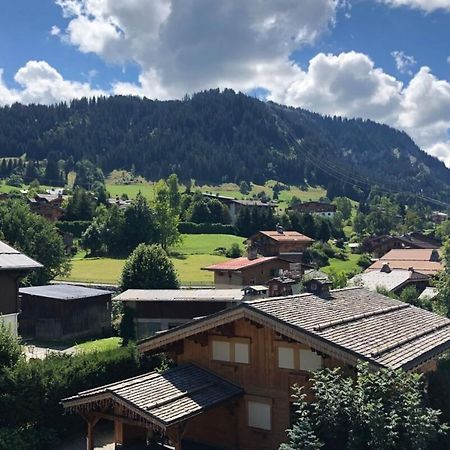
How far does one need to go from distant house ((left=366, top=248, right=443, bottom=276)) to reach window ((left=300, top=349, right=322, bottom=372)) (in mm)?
63036

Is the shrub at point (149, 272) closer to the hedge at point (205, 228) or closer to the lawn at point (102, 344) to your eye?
the lawn at point (102, 344)

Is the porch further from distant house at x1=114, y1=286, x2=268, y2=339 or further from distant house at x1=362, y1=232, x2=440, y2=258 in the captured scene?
distant house at x1=362, y1=232, x2=440, y2=258

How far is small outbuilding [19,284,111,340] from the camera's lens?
143 feet

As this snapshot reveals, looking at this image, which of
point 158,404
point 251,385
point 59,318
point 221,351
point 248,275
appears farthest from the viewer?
point 248,275

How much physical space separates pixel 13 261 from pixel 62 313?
1725 cm

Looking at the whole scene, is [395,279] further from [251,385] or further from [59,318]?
[251,385]

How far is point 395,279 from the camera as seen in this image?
6831 centimetres

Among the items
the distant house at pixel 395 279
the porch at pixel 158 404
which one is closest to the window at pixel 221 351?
the porch at pixel 158 404

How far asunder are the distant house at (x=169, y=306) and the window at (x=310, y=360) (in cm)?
2373

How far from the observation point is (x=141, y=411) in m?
15.1

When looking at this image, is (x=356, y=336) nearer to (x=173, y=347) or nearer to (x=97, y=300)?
(x=173, y=347)

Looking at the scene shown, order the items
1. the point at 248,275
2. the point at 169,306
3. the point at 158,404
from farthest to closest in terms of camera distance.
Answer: the point at 248,275, the point at 169,306, the point at 158,404

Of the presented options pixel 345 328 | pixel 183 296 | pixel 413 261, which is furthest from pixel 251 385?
pixel 413 261

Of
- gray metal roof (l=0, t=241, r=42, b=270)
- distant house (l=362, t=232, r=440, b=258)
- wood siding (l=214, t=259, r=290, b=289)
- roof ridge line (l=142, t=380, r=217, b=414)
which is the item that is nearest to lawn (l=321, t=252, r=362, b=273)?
distant house (l=362, t=232, r=440, b=258)
